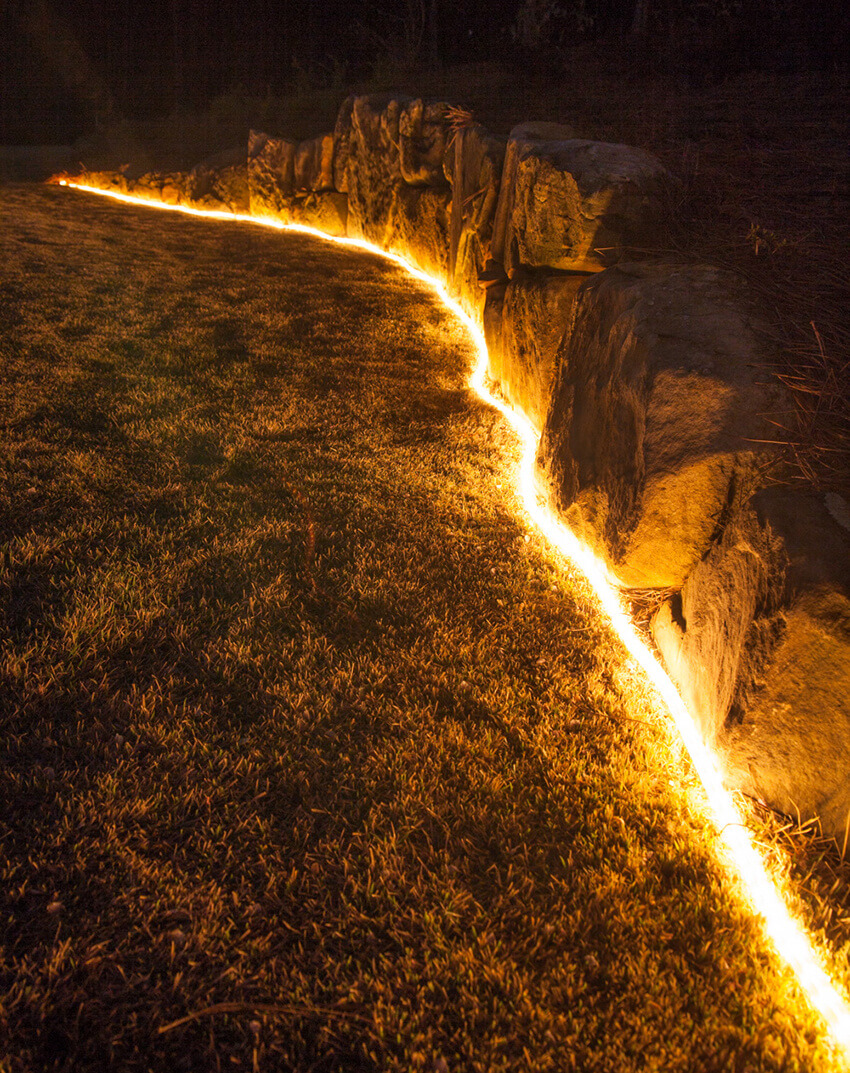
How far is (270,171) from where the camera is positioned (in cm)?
1220

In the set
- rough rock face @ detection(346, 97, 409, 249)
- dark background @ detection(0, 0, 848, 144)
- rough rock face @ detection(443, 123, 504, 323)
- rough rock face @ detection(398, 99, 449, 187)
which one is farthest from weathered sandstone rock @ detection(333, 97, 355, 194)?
rough rock face @ detection(443, 123, 504, 323)

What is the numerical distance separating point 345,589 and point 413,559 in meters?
0.45

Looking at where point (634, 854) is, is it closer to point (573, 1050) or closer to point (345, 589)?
point (573, 1050)

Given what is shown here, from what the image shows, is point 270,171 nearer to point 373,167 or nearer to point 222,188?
point 222,188

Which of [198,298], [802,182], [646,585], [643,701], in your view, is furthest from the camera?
Answer: [198,298]

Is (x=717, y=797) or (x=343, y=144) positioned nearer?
(x=717, y=797)

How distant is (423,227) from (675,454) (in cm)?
729

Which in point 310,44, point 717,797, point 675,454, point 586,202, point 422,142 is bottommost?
point 717,797

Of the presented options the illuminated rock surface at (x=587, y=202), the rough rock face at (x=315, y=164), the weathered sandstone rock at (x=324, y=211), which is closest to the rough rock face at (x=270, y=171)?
the rough rock face at (x=315, y=164)

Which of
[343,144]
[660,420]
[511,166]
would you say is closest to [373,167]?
[343,144]

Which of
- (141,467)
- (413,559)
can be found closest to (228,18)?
(141,467)

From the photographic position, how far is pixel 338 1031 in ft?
5.15

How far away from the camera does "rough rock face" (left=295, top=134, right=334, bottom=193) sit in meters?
11.4

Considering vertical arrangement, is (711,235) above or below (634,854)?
above
